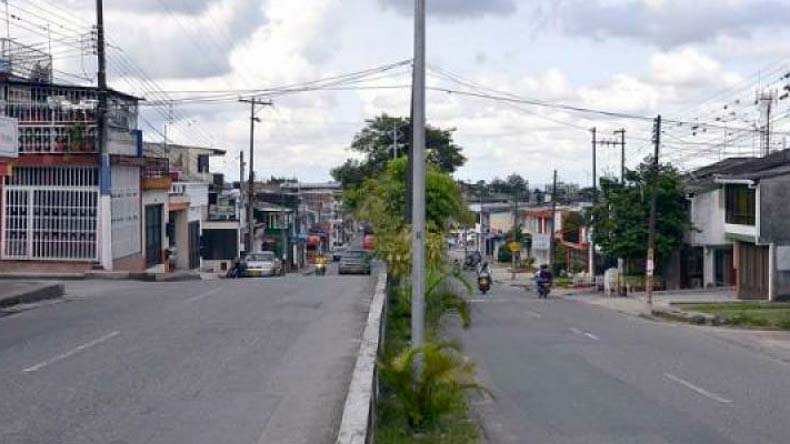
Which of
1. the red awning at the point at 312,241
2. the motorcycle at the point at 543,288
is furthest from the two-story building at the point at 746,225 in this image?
the red awning at the point at 312,241

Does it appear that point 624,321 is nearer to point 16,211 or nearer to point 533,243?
point 16,211

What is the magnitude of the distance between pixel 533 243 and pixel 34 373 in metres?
78.9

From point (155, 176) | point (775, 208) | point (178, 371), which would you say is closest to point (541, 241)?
point (155, 176)

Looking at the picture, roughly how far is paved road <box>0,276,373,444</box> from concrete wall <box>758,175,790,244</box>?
24173mm

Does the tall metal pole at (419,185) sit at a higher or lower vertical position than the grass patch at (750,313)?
higher

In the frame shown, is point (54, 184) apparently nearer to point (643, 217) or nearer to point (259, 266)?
point (259, 266)

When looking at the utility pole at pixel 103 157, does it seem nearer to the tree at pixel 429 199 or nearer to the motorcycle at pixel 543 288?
the tree at pixel 429 199

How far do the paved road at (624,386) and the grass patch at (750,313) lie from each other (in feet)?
10.1

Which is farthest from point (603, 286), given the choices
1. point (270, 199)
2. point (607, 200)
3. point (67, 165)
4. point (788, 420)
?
point (788, 420)

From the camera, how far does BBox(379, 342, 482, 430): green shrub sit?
40.1ft

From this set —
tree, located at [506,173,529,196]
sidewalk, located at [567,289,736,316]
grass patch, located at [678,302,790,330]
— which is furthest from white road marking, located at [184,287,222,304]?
tree, located at [506,173,529,196]

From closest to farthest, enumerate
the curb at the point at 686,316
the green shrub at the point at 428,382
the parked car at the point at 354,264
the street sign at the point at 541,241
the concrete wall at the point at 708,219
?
the green shrub at the point at 428,382
the curb at the point at 686,316
the concrete wall at the point at 708,219
the parked car at the point at 354,264
the street sign at the point at 541,241

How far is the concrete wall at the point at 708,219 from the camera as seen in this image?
52.8m

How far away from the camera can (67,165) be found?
1597 inches
